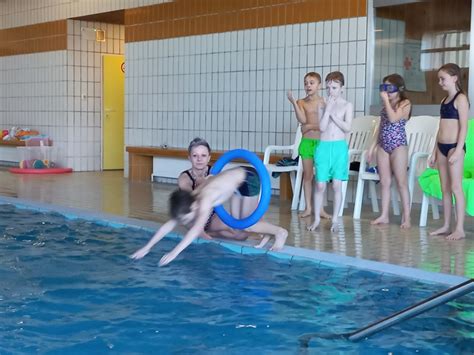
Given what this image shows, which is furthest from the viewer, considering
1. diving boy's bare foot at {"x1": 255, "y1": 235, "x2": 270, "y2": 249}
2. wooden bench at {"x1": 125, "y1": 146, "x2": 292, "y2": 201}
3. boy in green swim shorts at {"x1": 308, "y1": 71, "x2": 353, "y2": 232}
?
wooden bench at {"x1": 125, "y1": 146, "x2": 292, "y2": 201}

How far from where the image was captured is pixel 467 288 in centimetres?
313

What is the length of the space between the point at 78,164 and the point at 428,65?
739cm

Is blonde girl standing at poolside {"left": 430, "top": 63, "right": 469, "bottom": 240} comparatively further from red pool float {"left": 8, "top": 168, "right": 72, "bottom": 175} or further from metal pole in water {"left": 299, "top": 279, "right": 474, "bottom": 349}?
red pool float {"left": 8, "top": 168, "right": 72, "bottom": 175}

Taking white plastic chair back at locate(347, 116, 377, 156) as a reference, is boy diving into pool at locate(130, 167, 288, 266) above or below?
below

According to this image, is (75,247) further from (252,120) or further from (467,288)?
(252,120)

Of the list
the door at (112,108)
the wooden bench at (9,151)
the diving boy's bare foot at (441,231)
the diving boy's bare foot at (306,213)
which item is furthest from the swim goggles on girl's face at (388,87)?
the wooden bench at (9,151)

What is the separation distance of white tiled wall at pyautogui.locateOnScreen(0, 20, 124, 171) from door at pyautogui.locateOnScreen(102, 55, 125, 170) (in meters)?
0.11

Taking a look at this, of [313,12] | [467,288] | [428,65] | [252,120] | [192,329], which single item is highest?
[313,12]

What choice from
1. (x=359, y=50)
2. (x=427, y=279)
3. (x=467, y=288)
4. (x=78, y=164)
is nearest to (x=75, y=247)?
(x=427, y=279)

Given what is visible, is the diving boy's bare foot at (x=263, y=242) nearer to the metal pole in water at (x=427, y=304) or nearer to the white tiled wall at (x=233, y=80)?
the metal pole in water at (x=427, y=304)

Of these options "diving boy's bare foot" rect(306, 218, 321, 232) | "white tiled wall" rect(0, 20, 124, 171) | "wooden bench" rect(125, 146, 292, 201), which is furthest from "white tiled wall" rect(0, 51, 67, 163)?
"diving boy's bare foot" rect(306, 218, 321, 232)

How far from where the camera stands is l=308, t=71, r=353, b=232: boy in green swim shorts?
6711mm

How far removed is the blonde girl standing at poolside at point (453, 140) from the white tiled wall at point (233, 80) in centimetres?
235

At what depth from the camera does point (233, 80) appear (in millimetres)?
10172
